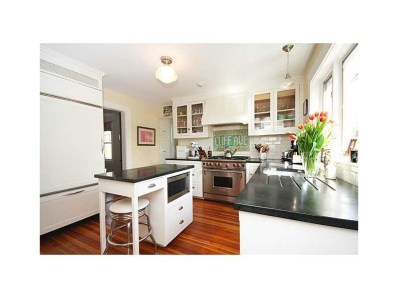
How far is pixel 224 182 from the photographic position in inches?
107

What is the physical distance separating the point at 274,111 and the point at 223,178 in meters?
1.56

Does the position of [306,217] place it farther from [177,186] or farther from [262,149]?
[262,149]

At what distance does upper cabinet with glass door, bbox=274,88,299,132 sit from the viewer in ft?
8.26

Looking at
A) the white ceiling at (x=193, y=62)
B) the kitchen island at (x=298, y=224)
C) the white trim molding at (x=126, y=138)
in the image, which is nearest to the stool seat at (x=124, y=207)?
the kitchen island at (x=298, y=224)

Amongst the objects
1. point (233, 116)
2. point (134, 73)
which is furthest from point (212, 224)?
point (134, 73)

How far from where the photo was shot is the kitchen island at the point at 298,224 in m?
0.49

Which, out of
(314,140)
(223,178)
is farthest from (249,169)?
(314,140)

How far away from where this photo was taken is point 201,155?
326cm
